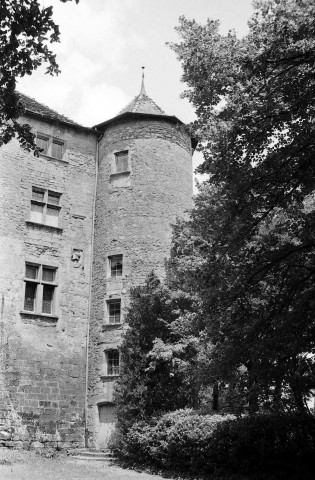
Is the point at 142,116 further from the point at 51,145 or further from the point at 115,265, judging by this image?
the point at 115,265

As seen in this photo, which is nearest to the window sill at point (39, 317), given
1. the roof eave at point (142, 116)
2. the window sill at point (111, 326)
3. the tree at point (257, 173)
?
the window sill at point (111, 326)

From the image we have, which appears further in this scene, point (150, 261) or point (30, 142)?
point (150, 261)

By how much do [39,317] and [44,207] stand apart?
4.83 metres

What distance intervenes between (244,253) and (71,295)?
41.5 ft

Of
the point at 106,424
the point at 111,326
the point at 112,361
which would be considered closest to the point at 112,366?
the point at 112,361

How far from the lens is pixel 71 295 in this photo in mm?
22219

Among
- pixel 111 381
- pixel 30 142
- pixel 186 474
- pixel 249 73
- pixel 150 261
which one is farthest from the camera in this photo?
pixel 150 261

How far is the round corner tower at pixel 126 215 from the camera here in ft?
70.3

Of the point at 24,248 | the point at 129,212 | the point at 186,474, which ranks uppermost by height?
the point at 129,212

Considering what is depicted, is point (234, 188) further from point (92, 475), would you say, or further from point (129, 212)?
point (129, 212)

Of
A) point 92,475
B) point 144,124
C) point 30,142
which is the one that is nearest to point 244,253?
point 30,142

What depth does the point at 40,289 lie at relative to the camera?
2130 centimetres

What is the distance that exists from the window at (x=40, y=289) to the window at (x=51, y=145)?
539cm

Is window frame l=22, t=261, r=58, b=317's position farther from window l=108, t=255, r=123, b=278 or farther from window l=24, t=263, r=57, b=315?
window l=108, t=255, r=123, b=278
